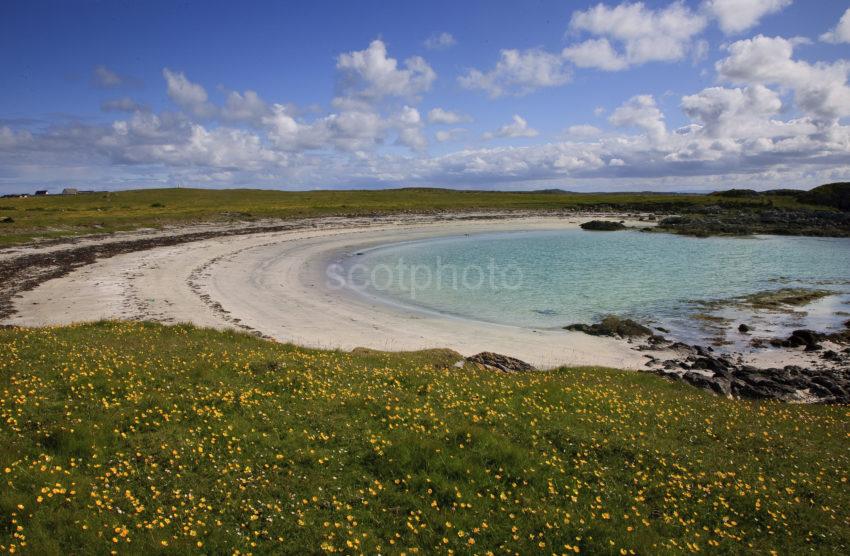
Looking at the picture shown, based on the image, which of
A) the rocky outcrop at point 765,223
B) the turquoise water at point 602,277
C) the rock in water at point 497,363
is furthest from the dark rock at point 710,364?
the rocky outcrop at point 765,223

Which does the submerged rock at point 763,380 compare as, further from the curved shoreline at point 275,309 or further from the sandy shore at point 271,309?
the sandy shore at point 271,309

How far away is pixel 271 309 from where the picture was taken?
112ft

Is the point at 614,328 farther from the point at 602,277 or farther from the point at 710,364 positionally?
the point at 602,277

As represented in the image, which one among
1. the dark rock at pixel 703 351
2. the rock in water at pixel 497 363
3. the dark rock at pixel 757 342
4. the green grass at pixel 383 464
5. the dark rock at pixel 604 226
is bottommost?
the dark rock at pixel 757 342

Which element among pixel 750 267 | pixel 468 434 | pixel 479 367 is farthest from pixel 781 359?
pixel 750 267

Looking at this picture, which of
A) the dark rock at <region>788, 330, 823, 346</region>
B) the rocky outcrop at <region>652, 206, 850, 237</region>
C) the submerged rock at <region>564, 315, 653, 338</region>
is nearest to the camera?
the dark rock at <region>788, 330, 823, 346</region>

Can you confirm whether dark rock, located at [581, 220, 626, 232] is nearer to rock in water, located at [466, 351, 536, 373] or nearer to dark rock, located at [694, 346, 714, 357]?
dark rock, located at [694, 346, 714, 357]

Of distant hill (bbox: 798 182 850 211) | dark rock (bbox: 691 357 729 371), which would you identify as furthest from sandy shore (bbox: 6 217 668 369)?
distant hill (bbox: 798 182 850 211)

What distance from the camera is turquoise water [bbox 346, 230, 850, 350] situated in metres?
35.8

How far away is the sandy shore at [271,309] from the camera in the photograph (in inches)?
1073

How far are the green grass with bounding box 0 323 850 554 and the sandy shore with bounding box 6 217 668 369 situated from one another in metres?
10.2

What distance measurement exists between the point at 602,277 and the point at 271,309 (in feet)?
111

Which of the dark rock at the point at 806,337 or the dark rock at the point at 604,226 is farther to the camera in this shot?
the dark rock at the point at 604,226

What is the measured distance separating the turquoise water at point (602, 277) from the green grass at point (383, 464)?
18.5 m
